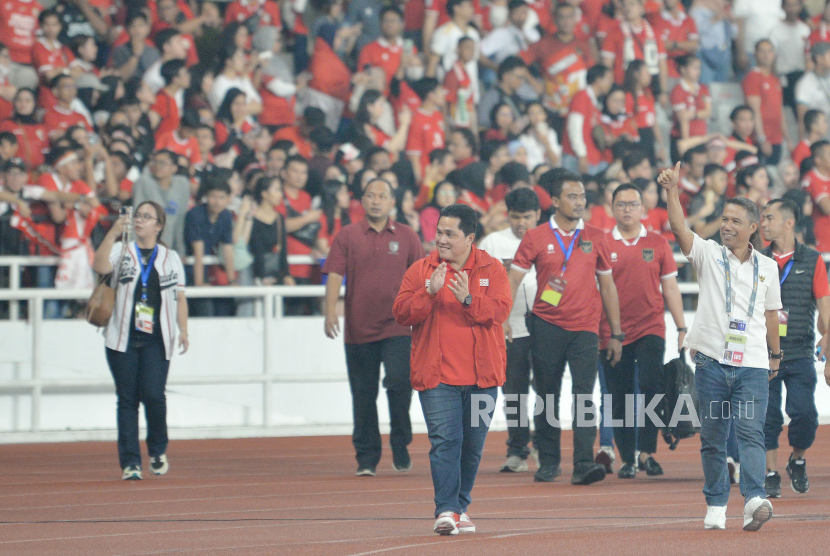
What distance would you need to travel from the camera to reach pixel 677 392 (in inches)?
358

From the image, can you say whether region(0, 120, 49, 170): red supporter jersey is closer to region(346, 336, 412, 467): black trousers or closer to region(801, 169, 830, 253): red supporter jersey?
region(346, 336, 412, 467): black trousers

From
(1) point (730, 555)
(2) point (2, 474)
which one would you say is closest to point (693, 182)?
(2) point (2, 474)

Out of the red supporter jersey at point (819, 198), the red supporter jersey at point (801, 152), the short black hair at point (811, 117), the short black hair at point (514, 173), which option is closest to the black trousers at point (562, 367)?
the short black hair at point (514, 173)

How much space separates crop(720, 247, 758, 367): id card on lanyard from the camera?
6.80 m

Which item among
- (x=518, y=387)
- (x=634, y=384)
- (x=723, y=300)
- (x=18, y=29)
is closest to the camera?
(x=723, y=300)

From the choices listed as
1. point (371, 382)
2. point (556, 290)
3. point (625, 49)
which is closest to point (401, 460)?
point (371, 382)

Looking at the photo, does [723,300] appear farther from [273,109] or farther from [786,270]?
[273,109]

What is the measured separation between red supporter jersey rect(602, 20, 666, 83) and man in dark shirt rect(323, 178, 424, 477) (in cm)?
839

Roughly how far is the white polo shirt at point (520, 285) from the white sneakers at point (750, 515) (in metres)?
3.04

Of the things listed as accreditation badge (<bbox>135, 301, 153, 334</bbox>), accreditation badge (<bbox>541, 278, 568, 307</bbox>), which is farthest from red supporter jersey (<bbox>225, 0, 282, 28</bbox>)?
accreditation badge (<bbox>541, 278, 568, 307</bbox>)

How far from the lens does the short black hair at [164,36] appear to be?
48.0 ft

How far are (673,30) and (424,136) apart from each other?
471 centimetres

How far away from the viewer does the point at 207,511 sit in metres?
7.78

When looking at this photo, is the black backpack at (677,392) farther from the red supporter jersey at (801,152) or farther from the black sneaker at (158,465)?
the red supporter jersey at (801,152)
